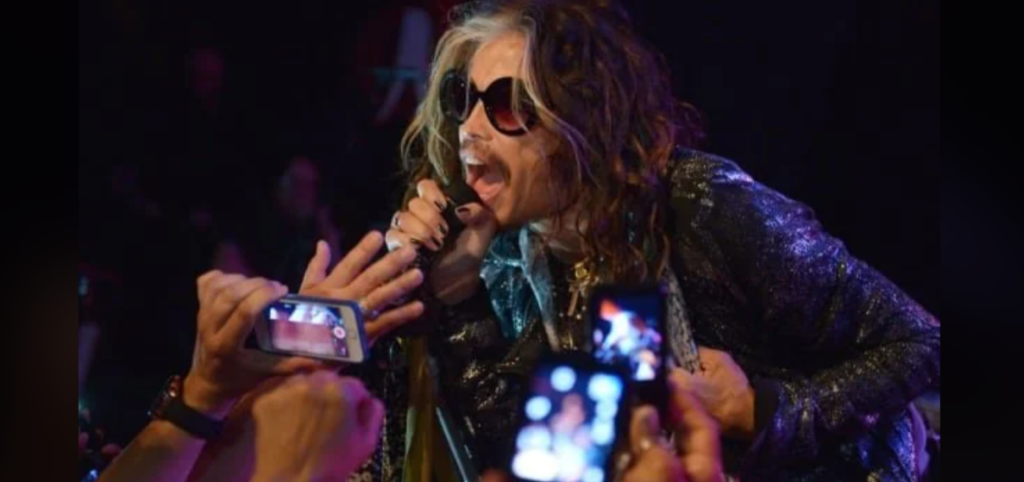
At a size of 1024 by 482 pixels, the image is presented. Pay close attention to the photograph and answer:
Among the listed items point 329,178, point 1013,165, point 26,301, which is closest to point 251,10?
point 329,178

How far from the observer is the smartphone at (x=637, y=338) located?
1417 mm

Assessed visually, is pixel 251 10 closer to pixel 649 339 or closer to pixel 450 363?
pixel 450 363

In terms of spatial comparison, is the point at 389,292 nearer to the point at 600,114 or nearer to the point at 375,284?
the point at 375,284

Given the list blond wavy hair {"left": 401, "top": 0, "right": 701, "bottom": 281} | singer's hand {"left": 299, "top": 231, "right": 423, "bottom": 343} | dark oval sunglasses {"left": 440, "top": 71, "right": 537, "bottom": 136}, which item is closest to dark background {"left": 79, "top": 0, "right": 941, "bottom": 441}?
blond wavy hair {"left": 401, "top": 0, "right": 701, "bottom": 281}

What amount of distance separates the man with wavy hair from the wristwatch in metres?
0.29

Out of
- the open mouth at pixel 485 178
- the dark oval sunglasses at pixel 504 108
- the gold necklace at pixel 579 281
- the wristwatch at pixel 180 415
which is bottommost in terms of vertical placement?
the wristwatch at pixel 180 415

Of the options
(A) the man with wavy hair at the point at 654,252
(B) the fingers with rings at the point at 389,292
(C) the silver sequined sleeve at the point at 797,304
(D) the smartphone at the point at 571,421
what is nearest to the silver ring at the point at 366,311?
(B) the fingers with rings at the point at 389,292

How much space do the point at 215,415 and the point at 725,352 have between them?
73cm

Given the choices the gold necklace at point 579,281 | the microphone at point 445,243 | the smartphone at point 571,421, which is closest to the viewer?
the smartphone at point 571,421

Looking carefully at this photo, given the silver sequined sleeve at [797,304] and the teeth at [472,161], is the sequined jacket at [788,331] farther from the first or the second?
the teeth at [472,161]

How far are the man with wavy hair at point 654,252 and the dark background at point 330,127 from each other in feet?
0.35

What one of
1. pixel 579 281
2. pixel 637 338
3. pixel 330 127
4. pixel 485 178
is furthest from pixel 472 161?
pixel 330 127

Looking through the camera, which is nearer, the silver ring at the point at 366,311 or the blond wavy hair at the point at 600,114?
the silver ring at the point at 366,311

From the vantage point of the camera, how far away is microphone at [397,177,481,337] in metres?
1.49
